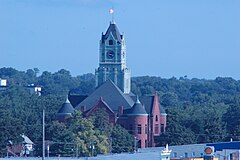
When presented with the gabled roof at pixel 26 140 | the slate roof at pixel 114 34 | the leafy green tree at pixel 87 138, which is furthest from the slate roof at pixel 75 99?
the leafy green tree at pixel 87 138

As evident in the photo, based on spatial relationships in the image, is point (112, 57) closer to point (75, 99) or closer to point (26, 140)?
point (75, 99)

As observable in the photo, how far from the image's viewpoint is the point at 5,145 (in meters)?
114

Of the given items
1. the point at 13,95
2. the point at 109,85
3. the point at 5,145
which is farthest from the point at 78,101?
the point at 13,95

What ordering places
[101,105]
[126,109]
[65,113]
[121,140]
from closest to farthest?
[121,140] → [65,113] → [101,105] → [126,109]

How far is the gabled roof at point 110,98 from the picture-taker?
129350mm

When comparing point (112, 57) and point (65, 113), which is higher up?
point (112, 57)

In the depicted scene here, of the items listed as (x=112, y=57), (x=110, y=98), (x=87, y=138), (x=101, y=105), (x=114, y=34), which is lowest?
(x=87, y=138)

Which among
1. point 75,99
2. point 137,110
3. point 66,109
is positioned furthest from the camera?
point 75,99

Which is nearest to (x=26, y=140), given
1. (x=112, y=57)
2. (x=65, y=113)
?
(x=65, y=113)

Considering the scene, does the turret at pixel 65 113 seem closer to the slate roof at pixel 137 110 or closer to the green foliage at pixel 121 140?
the slate roof at pixel 137 110

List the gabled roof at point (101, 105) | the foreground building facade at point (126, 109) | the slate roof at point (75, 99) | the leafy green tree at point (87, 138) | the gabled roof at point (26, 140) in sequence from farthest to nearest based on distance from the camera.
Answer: the slate roof at point (75, 99) → the gabled roof at point (101, 105) → the foreground building facade at point (126, 109) → the gabled roof at point (26, 140) → the leafy green tree at point (87, 138)

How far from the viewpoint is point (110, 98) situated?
131 meters

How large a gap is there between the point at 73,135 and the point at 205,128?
17.4 m

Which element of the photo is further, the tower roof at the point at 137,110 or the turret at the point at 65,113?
the turret at the point at 65,113
